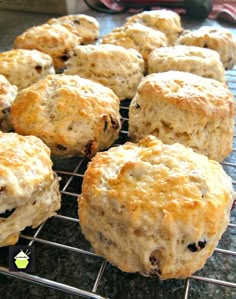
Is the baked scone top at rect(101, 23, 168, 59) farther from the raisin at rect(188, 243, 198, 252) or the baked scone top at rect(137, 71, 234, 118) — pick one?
the raisin at rect(188, 243, 198, 252)

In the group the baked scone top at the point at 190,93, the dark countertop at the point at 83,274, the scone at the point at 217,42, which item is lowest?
the dark countertop at the point at 83,274

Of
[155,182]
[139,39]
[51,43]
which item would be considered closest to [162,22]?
[139,39]

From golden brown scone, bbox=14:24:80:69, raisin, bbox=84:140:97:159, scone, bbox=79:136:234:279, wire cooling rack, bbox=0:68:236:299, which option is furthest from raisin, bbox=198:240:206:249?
golden brown scone, bbox=14:24:80:69

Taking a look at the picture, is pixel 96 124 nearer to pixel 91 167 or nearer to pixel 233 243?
pixel 91 167

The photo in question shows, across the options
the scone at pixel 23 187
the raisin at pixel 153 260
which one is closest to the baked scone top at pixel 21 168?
the scone at pixel 23 187

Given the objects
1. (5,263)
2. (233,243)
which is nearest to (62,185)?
(5,263)

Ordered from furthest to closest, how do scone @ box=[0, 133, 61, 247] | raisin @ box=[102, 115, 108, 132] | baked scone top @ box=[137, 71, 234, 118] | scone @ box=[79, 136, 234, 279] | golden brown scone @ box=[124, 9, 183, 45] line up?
golden brown scone @ box=[124, 9, 183, 45], raisin @ box=[102, 115, 108, 132], baked scone top @ box=[137, 71, 234, 118], scone @ box=[0, 133, 61, 247], scone @ box=[79, 136, 234, 279]

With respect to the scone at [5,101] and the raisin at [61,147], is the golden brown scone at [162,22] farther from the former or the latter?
the raisin at [61,147]
